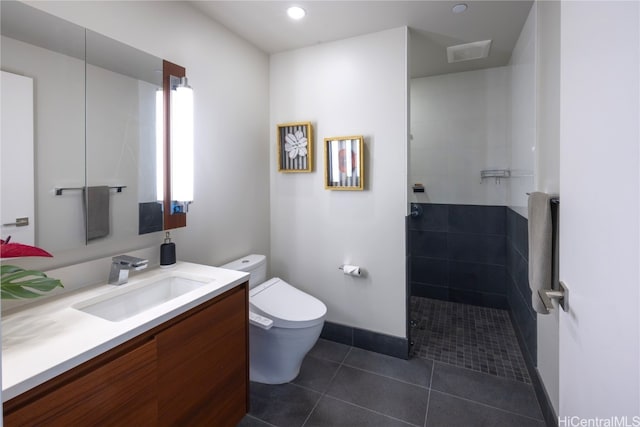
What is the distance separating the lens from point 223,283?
151 centimetres

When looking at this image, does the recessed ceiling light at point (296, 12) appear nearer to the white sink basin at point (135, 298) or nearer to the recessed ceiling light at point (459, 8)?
the recessed ceiling light at point (459, 8)

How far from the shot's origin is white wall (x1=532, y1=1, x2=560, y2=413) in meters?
1.49

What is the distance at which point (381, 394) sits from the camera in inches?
76.2

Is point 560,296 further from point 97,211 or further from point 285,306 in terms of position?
point 97,211

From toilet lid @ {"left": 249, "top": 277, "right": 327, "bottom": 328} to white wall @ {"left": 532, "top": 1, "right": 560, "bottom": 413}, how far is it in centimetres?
123

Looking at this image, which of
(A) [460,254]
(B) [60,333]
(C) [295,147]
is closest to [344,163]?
(C) [295,147]

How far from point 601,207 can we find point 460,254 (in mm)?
2791

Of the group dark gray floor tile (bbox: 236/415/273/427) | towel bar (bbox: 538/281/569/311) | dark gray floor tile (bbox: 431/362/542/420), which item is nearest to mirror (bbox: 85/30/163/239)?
dark gray floor tile (bbox: 236/415/273/427)

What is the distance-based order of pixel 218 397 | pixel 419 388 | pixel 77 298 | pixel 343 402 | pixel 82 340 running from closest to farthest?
1. pixel 82 340
2. pixel 77 298
3. pixel 218 397
4. pixel 343 402
5. pixel 419 388

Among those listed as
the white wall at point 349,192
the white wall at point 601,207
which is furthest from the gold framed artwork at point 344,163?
the white wall at point 601,207

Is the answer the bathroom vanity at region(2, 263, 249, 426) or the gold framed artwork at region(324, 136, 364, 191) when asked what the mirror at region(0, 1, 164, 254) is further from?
the gold framed artwork at region(324, 136, 364, 191)

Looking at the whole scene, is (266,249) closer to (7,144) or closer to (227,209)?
(227,209)


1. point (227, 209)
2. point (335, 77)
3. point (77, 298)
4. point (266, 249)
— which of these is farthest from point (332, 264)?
point (77, 298)

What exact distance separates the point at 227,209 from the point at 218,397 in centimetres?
122
